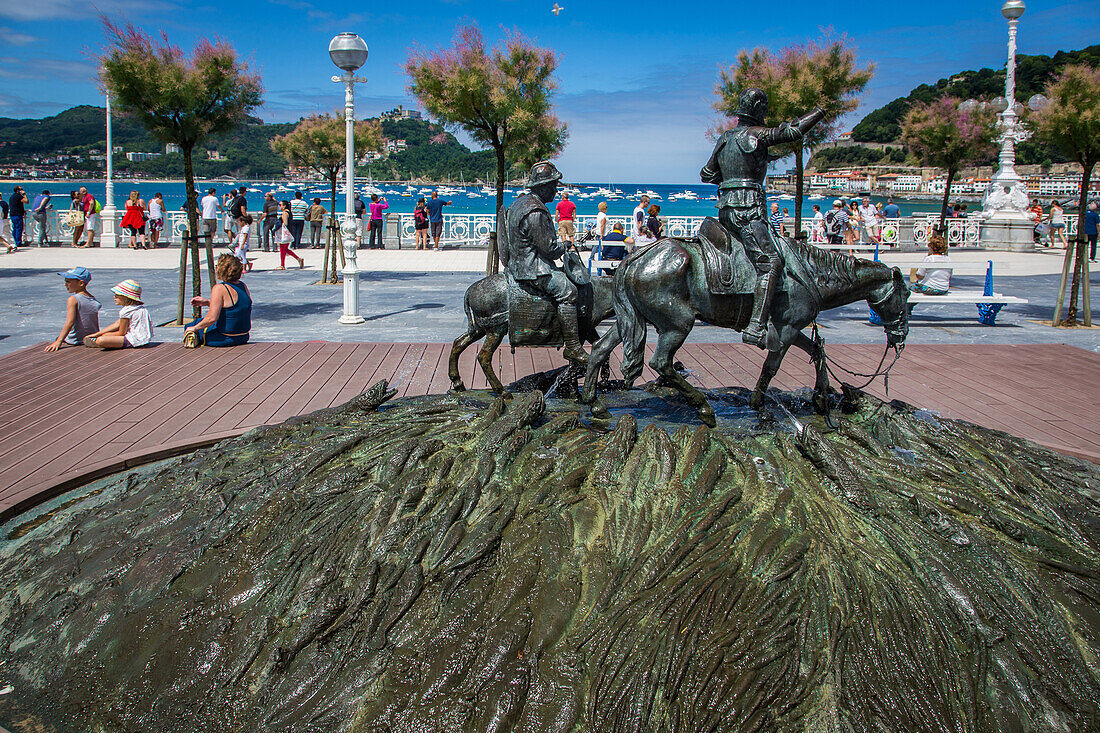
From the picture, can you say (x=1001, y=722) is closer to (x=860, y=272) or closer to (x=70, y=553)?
(x=860, y=272)

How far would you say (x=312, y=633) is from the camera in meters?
3.03

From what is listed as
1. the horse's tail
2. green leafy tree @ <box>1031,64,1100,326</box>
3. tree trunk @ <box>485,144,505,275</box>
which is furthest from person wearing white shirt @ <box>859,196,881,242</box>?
the horse's tail

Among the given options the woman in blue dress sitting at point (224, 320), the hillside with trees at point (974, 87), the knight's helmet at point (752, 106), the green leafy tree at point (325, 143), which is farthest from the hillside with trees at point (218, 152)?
the knight's helmet at point (752, 106)

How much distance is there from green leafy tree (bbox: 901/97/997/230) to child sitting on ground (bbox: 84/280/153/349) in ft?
78.0

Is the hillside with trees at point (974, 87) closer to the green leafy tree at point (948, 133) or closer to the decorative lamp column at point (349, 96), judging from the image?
the green leafy tree at point (948, 133)

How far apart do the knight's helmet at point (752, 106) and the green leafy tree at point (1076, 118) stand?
7880mm

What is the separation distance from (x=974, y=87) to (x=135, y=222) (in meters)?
96.5

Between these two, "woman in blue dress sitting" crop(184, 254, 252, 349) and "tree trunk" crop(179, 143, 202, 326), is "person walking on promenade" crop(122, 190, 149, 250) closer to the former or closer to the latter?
"tree trunk" crop(179, 143, 202, 326)

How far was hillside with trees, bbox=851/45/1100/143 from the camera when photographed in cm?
6882

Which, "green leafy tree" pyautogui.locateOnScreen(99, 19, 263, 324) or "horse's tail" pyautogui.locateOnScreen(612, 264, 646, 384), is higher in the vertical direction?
"green leafy tree" pyautogui.locateOnScreen(99, 19, 263, 324)

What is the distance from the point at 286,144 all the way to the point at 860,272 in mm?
24158

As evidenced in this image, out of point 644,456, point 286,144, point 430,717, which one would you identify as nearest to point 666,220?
point 286,144

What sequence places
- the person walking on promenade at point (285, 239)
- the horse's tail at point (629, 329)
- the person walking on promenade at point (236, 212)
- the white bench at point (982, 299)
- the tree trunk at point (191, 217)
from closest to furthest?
the horse's tail at point (629, 329)
the tree trunk at point (191, 217)
the white bench at point (982, 299)
the person walking on promenade at point (285, 239)
the person walking on promenade at point (236, 212)

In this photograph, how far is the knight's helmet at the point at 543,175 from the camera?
5.23m
